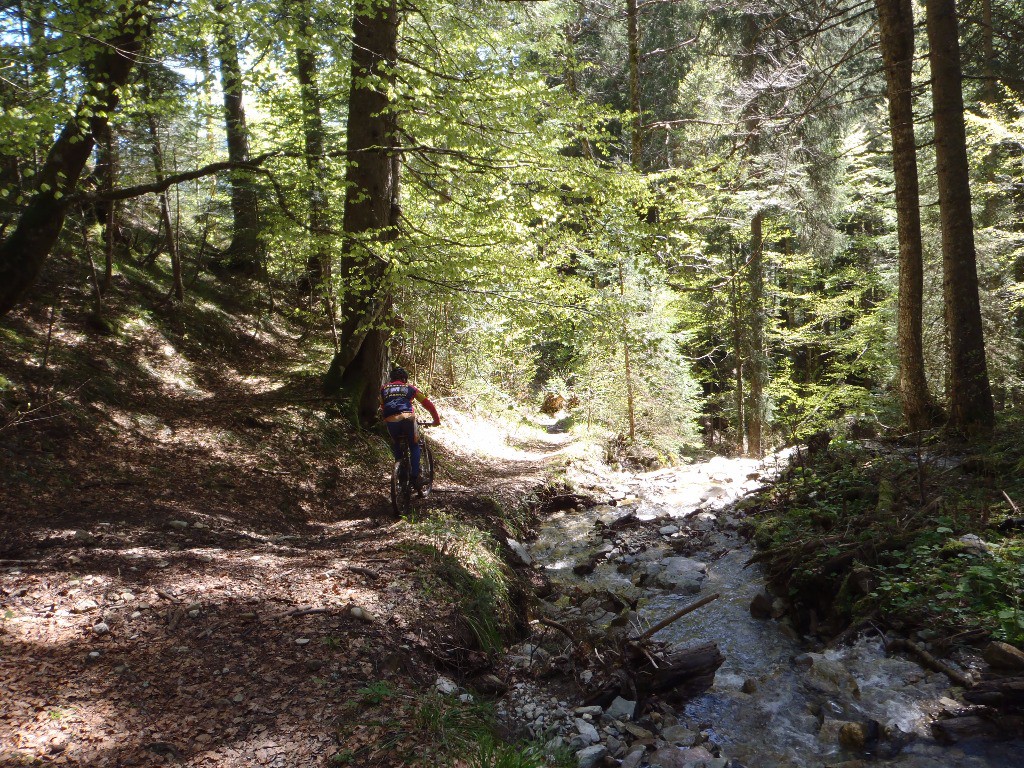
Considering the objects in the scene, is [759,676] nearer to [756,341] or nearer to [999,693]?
[999,693]

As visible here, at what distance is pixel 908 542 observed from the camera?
569 centimetres

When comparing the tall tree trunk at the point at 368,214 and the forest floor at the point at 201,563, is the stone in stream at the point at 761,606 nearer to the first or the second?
the forest floor at the point at 201,563

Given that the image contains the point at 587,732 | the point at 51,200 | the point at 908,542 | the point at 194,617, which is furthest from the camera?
the point at 51,200

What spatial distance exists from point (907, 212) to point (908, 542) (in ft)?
20.3

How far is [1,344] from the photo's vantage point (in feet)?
27.8

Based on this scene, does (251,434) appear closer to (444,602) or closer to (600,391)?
(444,602)

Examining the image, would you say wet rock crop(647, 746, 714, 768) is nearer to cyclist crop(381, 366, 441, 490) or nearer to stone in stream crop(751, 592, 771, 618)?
stone in stream crop(751, 592, 771, 618)

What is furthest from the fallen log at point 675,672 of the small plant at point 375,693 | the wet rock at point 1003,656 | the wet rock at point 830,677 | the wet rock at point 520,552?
the wet rock at point 520,552

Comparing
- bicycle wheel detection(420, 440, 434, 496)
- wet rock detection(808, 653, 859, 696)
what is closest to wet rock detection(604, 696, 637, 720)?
wet rock detection(808, 653, 859, 696)

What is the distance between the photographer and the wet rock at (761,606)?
20.2 ft

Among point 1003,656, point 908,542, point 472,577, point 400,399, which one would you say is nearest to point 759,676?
point 1003,656

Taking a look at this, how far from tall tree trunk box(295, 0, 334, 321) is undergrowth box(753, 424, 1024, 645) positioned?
706 cm

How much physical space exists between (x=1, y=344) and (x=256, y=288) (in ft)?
27.8

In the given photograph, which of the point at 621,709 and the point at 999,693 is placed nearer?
the point at 999,693
